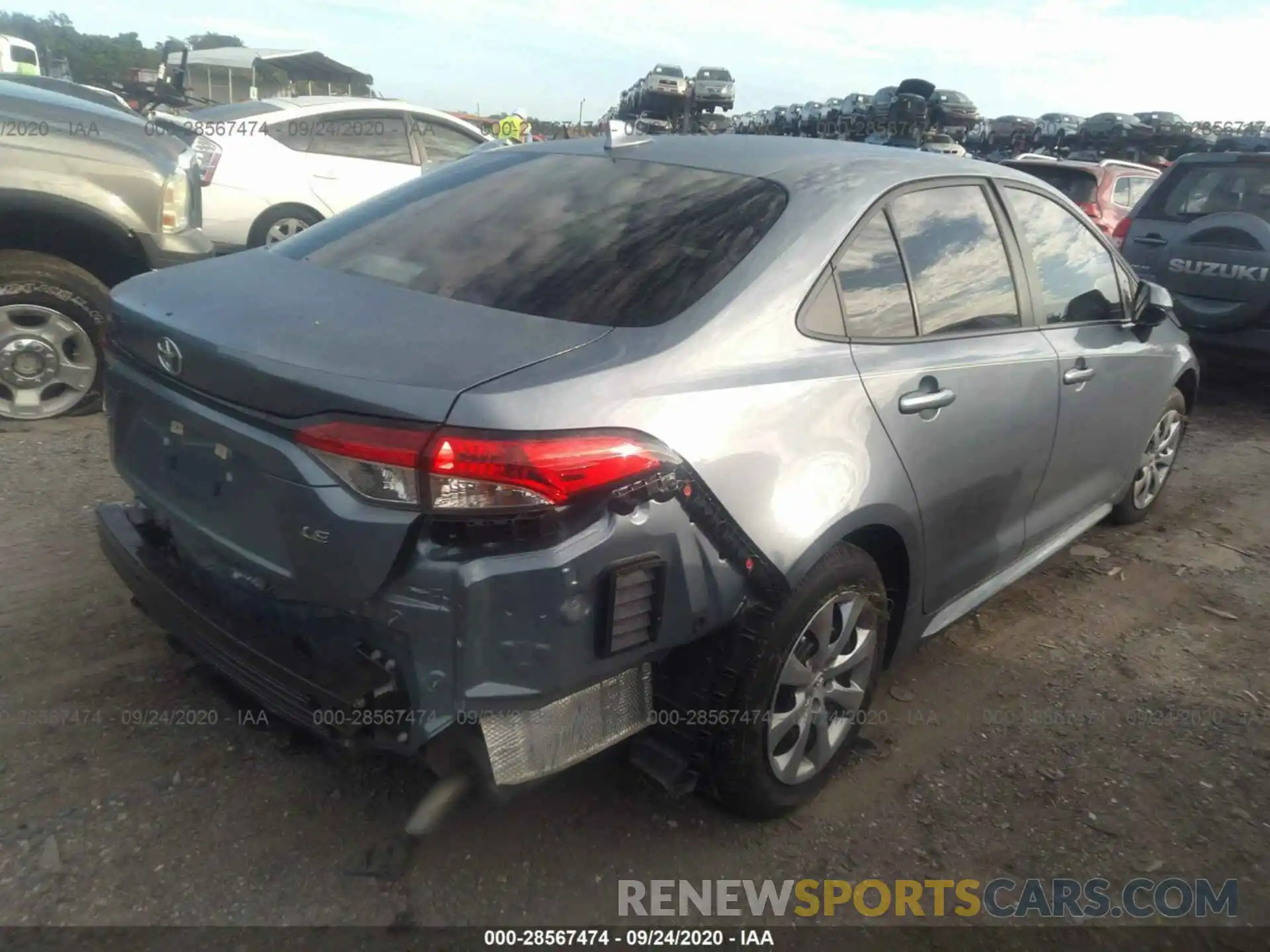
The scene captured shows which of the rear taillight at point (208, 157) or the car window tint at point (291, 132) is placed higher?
the car window tint at point (291, 132)

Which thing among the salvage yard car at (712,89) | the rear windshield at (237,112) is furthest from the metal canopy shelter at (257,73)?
the rear windshield at (237,112)

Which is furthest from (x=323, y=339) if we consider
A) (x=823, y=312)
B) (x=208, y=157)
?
(x=208, y=157)

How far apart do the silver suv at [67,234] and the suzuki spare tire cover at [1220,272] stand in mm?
6132

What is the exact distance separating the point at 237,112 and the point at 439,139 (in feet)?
5.59

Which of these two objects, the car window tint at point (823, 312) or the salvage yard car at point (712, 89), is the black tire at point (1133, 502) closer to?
the car window tint at point (823, 312)

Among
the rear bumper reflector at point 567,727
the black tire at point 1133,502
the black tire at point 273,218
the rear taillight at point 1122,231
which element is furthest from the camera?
the black tire at point 273,218

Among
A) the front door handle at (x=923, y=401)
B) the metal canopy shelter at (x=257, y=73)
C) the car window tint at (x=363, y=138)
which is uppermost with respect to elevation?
the metal canopy shelter at (x=257, y=73)

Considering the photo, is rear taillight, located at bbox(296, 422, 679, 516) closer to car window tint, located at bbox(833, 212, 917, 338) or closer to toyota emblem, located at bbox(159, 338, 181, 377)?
toyota emblem, located at bbox(159, 338, 181, 377)

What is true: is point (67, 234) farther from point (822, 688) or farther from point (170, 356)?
point (822, 688)

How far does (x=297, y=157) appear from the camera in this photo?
27.1ft

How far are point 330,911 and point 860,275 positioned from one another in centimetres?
201

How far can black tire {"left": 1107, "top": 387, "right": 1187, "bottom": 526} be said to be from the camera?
180 inches

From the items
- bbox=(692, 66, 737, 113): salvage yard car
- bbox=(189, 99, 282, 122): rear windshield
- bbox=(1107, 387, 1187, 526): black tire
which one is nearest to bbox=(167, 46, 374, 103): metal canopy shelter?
bbox=(692, 66, 737, 113): salvage yard car

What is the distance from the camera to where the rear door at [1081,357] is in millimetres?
3422
